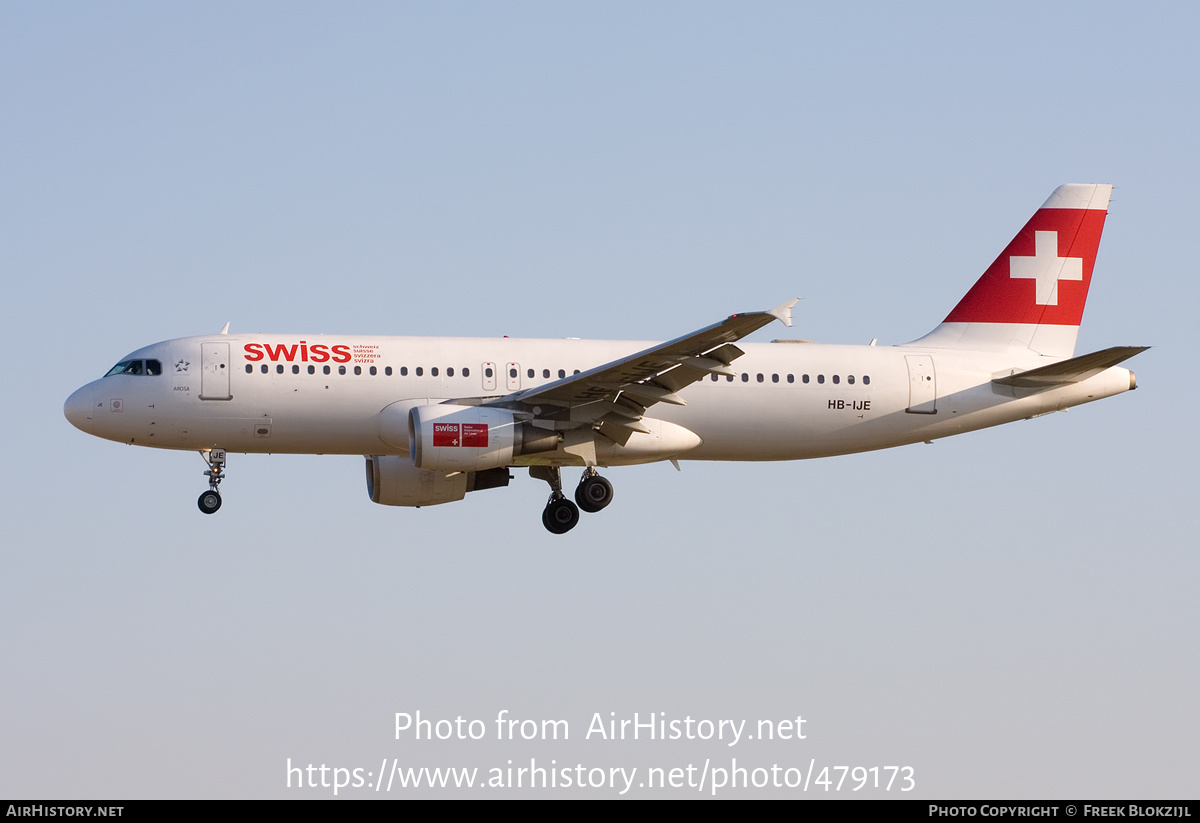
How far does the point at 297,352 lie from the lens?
37.8 metres

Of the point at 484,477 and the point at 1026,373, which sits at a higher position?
the point at 1026,373

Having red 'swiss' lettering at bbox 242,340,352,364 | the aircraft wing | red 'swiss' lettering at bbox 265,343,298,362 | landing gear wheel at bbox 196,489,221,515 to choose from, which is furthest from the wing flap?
landing gear wheel at bbox 196,489,221,515

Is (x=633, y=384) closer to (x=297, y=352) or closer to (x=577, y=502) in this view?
(x=577, y=502)

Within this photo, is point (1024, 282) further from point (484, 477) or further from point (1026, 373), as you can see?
point (484, 477)

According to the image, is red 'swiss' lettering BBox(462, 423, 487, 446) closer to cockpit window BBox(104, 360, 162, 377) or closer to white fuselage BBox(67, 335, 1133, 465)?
white fuselage BBox(67, 335, 1133, 465)

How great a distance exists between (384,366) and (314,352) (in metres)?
1.55

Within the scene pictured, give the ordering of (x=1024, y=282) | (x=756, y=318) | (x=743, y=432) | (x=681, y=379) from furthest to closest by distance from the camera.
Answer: (x=1024, y=282), (x=743, y=432), (x=681, y=379), (x=756, y=318)

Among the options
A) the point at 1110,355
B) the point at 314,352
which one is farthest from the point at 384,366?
the point at 1110,355

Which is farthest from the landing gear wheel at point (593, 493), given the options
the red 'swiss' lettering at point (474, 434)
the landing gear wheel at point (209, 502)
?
the landing gear wheel at point (209, 502)

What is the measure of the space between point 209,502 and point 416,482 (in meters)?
5.07

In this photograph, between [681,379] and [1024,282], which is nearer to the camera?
[681,379]

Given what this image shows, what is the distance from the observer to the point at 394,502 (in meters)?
41.5

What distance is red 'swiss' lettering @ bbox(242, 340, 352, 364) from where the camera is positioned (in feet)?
124

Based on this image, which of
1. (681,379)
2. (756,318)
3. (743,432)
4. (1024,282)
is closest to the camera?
(756,318)
